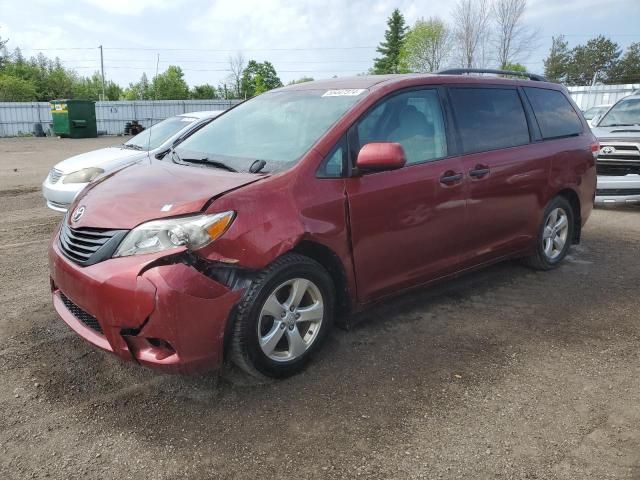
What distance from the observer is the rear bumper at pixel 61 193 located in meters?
6.98

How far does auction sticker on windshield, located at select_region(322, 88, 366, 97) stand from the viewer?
3.71 m

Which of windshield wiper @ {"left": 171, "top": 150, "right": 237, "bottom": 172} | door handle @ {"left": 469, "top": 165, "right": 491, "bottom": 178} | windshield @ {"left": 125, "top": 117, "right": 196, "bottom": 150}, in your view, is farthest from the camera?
windshield @ {"left": 125, "top": 117, "right": 196, "bottom": 150}

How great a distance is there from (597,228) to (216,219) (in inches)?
250

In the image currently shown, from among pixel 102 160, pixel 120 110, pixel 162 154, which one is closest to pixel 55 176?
pixel 102 160

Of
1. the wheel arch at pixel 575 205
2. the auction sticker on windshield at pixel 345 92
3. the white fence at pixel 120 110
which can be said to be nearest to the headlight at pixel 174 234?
the auction sticker on windshield at pixel 345 92

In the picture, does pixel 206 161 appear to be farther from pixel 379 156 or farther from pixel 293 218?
pixel 379 156

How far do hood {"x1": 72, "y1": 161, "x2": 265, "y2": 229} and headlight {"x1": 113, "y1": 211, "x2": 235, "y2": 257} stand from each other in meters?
0.05

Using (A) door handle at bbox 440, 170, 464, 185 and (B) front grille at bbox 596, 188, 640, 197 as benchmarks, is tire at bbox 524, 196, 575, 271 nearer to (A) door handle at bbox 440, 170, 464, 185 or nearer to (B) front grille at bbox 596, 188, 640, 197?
(A) door handle at bbox 440, 170, 464, 185

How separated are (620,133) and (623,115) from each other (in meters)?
1.26

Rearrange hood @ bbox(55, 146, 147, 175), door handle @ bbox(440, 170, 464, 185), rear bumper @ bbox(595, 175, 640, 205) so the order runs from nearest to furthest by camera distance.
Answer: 1. door handle @ bbox(440, 170, 464, 185)
2. hood @ bbox(55, 146, 147, 175)
3. rear bumper @ bbox(595, 175, 640, 205)

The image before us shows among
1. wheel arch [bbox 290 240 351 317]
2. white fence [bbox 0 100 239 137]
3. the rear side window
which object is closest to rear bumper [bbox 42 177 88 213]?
wheel arch [bbox 290 240 351 317]

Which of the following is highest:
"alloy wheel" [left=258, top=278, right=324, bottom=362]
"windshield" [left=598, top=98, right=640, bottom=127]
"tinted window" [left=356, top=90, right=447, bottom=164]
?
"windshield" [left=598, top=98, right=640, bottom=127]

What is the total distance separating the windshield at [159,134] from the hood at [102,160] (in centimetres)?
45

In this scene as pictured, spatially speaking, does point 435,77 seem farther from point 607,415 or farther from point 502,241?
point 607,415
